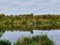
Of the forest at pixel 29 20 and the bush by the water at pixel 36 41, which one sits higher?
the bush by the water at pixel 36 41

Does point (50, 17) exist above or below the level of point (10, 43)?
below

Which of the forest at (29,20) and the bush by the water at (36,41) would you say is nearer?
the bush by the water at (36,41)

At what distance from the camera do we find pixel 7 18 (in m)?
36.6

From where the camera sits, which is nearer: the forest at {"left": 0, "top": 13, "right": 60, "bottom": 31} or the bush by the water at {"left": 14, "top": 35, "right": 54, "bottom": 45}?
the bush by the water at {"left": 14, "top": 35, "right": 54, "bottom": 45}

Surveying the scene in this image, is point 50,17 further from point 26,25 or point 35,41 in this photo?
point 35,41

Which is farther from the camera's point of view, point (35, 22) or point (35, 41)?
point (35, 22)

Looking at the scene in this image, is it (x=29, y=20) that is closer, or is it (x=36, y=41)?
(x=36, y=41)

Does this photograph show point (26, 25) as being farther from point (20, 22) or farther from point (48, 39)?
point (48, 39)

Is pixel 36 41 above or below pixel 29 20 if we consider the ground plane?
above

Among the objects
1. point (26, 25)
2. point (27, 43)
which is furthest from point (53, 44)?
point (26, 25)

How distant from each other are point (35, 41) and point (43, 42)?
44 centimetres

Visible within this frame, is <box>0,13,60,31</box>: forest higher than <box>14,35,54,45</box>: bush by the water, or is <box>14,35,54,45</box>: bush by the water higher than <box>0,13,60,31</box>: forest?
<box>14,35,54,45</box>: bush by the water

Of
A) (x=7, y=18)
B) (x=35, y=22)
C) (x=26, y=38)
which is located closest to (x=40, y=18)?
(x=35, y=22)

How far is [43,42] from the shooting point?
16.4m
